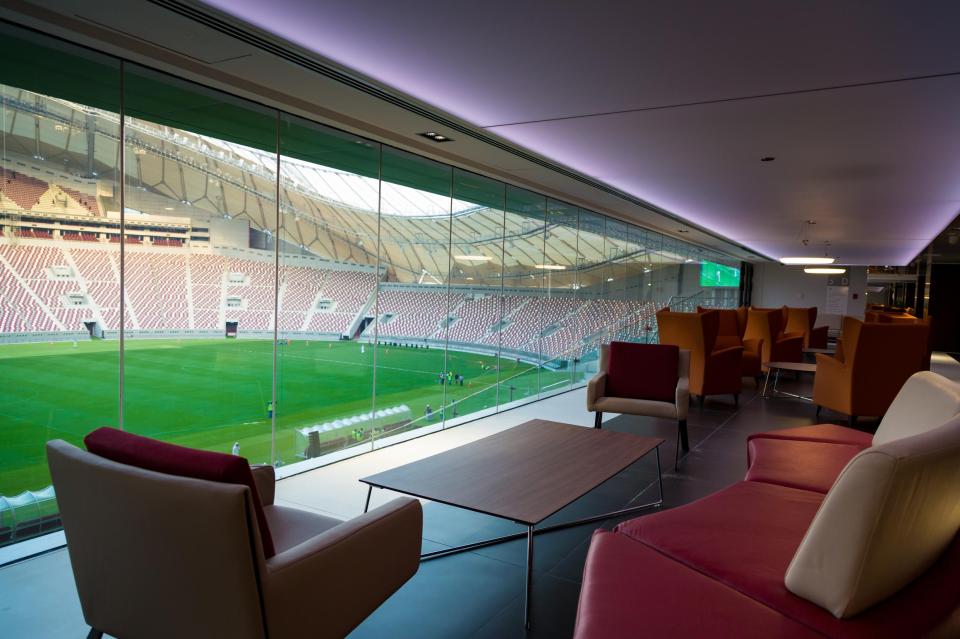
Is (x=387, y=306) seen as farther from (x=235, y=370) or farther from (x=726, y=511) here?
(x=726, y=511)

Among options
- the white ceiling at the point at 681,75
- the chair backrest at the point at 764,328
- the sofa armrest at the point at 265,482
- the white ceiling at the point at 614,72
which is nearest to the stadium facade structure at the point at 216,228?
the white ceiling at the point at 614,72

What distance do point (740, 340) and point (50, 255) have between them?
336 inches

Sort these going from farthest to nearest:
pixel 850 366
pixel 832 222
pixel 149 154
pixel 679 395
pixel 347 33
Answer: pixel 832 222, pixel 850 366, pixel 679 395, pixel 149 154, pixel 347 33

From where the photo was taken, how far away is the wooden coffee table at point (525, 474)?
2.48 meters

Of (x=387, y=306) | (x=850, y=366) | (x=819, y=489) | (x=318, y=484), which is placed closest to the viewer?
(x=819, y=489)

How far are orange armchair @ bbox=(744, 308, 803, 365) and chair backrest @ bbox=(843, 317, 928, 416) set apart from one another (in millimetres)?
3259

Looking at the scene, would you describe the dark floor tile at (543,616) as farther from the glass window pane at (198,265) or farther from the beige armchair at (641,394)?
the glass window pane at (198,265)

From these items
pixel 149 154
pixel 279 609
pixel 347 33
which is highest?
pixel 347 33

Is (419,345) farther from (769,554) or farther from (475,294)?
(769,554)

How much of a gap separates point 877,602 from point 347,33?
318 cm

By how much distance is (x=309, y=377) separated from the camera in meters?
4.71

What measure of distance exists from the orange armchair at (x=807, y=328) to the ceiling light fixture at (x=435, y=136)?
8872 mm

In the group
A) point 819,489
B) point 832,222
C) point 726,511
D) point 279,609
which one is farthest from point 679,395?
point 832,222

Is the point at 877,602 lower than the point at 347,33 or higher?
lower
